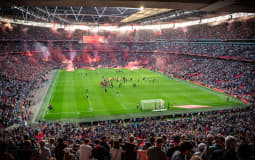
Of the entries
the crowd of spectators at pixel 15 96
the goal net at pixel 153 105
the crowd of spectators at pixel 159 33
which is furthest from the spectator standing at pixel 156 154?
the crowd of spectators at pixel 159 33

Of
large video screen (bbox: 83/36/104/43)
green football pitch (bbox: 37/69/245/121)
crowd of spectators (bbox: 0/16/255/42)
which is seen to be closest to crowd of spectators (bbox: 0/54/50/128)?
green football pitch (bbox: 37/69/245/121)

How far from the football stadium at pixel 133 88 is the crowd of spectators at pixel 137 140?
3 cm

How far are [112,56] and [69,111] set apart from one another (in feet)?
186

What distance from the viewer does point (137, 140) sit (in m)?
12.1

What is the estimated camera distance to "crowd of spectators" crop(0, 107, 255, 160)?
17.8ft

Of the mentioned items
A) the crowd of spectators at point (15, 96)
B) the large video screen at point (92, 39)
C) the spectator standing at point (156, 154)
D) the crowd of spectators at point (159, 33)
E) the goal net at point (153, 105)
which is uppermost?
the crowd of spectators at point (159, 33)

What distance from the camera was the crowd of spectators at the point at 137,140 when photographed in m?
5.42

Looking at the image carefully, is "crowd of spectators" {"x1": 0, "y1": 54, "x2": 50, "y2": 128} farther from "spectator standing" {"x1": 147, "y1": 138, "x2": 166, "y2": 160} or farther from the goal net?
"spectator standing" {"x1": 147, "y1": 138, "x2": 166, "y2": 160}

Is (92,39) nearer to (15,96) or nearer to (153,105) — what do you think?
(15,96)

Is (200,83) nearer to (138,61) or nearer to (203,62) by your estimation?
(203,62)

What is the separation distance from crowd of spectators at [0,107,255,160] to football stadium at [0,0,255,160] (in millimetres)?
33

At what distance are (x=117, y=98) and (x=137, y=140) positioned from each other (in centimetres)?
2055

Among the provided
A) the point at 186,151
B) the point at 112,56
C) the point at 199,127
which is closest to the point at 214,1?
the point at 186,151

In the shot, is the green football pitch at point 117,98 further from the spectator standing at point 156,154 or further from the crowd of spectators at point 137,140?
the spectator standing at point 156,154
